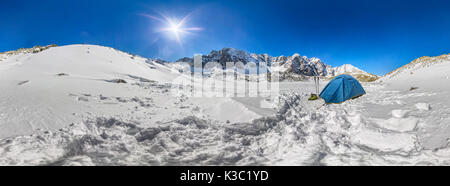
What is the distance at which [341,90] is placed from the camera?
9.73 metres

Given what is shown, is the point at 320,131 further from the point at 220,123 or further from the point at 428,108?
the point at 428,108

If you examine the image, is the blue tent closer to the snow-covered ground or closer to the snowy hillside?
the snow-covered ground

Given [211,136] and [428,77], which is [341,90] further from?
[428,77]

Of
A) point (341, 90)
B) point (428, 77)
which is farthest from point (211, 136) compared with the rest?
point (428, 77)

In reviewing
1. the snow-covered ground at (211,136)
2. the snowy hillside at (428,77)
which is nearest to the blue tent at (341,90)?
the snow-covered ground at (211,136)

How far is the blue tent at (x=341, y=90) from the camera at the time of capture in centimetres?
957

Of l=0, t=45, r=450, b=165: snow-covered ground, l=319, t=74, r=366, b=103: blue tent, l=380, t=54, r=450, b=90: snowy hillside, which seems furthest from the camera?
l=380, t=54, r=450, b=90: snowy hillside

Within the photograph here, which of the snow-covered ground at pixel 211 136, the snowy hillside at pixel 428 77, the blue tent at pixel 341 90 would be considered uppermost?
the snowy hillside at pixel 428 77

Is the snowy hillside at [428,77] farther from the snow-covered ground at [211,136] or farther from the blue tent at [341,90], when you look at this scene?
the snow-covered ground at [211,136]

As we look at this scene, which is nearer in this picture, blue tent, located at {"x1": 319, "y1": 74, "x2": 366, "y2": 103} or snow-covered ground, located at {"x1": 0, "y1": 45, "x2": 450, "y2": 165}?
snow-covered ground, located at {"x1": 0, "y1": 45, "x2": 450, "y2": 165}

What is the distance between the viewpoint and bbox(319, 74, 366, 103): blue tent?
957cm

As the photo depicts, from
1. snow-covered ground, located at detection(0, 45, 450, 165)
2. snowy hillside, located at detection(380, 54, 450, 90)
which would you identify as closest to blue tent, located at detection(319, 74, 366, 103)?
snow-covered ground, located at detection(0, 45, 450, 165)

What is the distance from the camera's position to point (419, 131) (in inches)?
183
